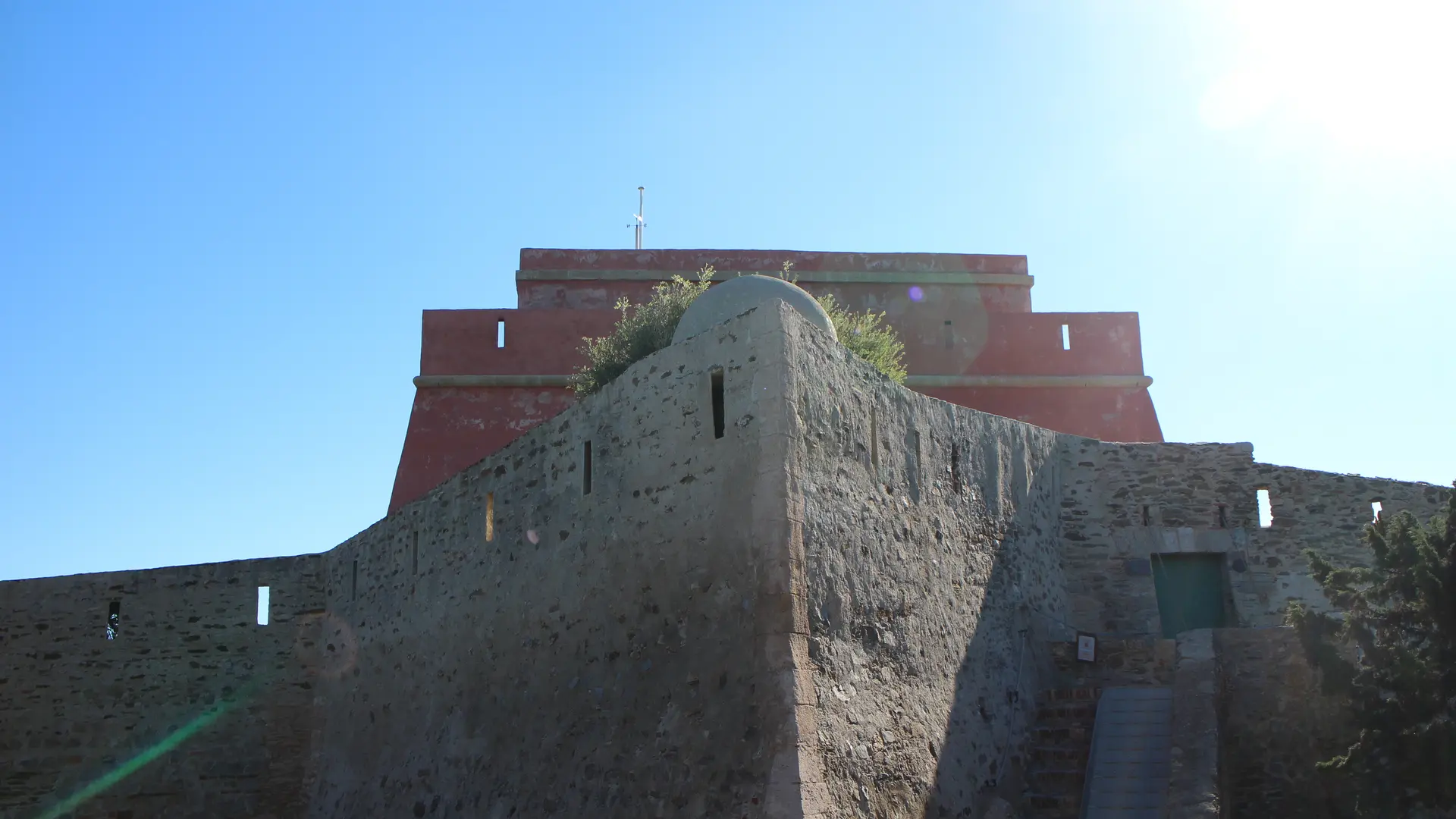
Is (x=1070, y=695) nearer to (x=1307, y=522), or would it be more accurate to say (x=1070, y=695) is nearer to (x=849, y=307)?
(x=1307, y=522)

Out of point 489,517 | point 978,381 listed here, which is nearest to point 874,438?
point 489,517

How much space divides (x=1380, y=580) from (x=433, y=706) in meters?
7.73

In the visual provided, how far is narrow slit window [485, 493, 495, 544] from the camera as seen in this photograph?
11617mm

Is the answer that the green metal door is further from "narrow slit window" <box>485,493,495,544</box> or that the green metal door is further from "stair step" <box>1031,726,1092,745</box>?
"narrow slit window" <box>485,493,495,544</box>

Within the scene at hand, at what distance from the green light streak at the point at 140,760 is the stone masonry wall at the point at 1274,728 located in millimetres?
10405

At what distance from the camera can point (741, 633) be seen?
8492 millimetres

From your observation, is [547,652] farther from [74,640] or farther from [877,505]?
[74,640]

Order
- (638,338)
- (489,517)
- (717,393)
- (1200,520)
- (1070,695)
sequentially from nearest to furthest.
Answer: (717,393) < (1070,695) < (489,517) < (1200,520) < (638,338)

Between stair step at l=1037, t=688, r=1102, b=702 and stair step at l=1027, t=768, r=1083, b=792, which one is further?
stair step at l=1037, t=688, r=1102, b=702

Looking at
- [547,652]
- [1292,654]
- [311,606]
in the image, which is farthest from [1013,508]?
[311,606]

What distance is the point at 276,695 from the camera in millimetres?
14867

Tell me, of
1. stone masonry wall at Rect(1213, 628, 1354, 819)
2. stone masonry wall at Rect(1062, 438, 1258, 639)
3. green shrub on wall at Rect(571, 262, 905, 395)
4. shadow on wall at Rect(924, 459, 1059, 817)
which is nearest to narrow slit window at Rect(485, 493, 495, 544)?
green shrub on wall at Rect(571, 262, 905, 395)

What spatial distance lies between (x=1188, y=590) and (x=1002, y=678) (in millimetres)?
3436

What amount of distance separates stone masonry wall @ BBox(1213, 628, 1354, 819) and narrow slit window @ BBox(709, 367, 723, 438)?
4.44m
